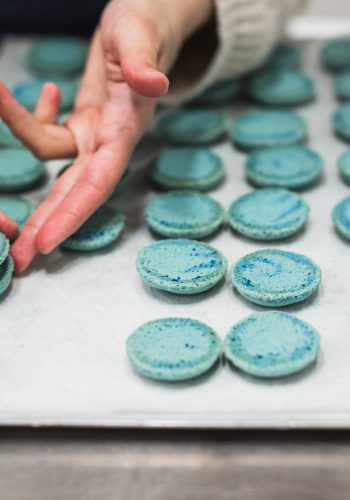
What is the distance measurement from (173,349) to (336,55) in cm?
85

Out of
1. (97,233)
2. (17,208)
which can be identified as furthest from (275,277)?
(17,208)

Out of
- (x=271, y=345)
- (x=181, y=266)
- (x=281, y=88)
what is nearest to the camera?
(x=271, y=345)

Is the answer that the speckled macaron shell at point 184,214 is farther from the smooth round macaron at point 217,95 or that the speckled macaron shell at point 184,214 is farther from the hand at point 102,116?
the smooth round macaron at point 217,95

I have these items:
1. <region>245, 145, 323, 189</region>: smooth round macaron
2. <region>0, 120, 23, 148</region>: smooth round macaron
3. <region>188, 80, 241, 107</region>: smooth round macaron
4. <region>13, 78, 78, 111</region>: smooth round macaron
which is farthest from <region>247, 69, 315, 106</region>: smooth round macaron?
<region>0, 120, 23, 148</region>: smooth round macaron

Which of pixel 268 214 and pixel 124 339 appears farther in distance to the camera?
pixel 268 214

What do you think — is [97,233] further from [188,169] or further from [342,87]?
[342,87]

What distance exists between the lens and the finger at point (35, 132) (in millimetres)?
964

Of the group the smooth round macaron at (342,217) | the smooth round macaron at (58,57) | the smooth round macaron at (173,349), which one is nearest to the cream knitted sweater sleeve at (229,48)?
the smooth round macaron at (58,57)

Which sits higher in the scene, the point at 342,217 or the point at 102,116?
the point at 102,116

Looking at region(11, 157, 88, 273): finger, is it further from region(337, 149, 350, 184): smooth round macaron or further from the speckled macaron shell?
region(337, 149, 350, 184): smooth round macaron

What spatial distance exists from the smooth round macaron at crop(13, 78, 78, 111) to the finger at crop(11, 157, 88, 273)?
308mm

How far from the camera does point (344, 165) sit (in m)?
1.05

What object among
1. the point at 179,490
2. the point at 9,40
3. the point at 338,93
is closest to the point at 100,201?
the point at 179,490

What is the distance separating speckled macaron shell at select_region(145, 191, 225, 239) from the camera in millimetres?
942
